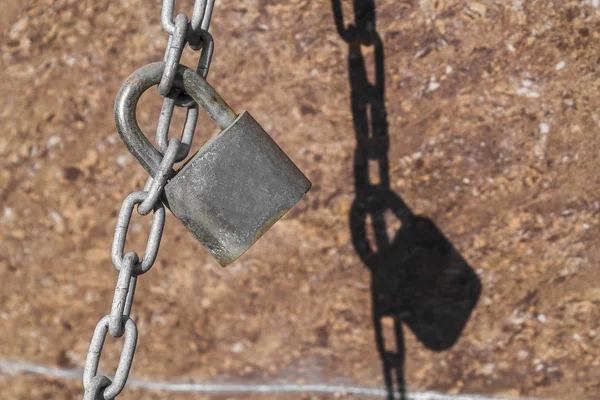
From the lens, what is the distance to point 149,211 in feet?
2.50

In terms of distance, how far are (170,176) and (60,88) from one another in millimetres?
1280

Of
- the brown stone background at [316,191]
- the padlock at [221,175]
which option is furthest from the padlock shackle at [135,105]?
the brown stone background at [316,191]

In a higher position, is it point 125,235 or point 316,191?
point 125,235

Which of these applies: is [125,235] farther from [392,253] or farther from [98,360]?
[392,253]

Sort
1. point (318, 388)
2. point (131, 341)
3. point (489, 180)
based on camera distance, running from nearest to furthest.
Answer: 1. point (131, 341)
2. point (489, 180)
3. point (318, 388)

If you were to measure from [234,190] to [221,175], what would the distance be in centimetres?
3

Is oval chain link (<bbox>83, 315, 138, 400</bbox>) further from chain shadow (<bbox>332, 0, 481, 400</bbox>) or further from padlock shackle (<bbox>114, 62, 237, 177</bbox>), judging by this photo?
chain shadow (<bbox>332, 0, 481, 400</bbox>)

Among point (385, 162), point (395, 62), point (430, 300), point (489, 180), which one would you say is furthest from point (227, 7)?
point (430, 300)

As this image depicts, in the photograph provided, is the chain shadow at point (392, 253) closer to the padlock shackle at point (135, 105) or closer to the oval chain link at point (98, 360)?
the padlock shackle at point (135, 105)

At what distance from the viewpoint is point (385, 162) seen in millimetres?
1770

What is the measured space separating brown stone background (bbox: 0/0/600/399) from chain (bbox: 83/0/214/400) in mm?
981

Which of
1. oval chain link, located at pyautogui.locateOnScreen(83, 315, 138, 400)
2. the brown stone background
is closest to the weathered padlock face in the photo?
oval chain link, located at pyautogui.locateOnScreen(83, 315, 138, 400)

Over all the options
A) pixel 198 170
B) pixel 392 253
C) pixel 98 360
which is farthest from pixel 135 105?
pixel 392 253

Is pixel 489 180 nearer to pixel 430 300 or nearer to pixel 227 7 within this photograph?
pixel 430 300
